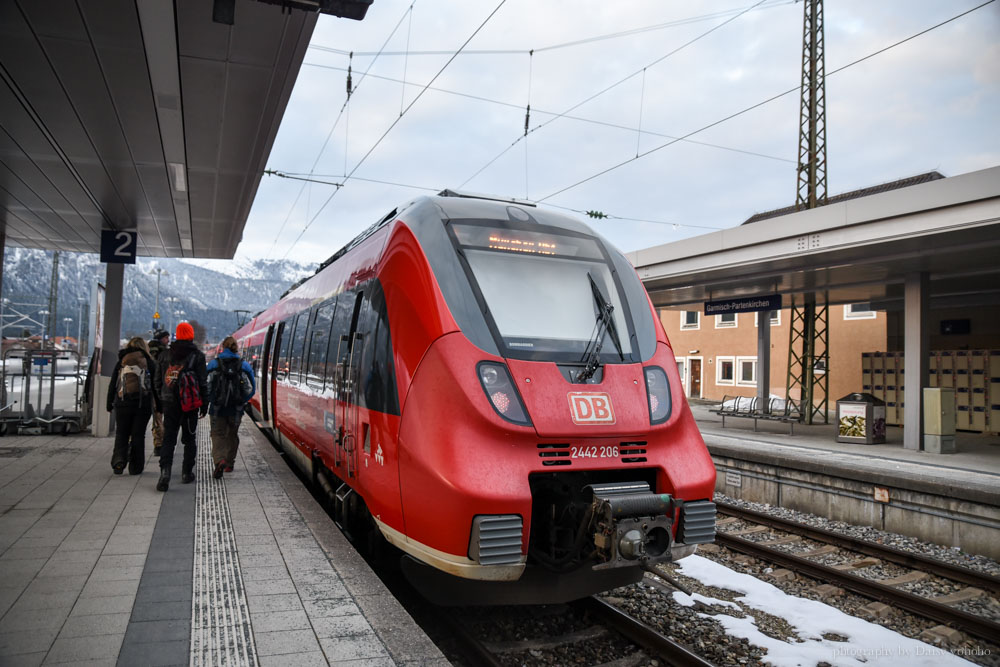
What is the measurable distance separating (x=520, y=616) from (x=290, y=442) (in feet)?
20.5

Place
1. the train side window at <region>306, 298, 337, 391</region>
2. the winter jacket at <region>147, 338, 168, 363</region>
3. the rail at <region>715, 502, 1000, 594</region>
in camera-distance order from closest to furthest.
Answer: the rail at <region>715, 502, 1000, 594</region>
the train side window at <region>306, 298, 337, 391</region>
the winter jacket at <region>147, 338, 168, 363</region>

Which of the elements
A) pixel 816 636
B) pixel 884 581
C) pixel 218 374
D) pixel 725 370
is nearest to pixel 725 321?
pixel 725 370

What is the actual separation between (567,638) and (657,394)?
1823 millimetres

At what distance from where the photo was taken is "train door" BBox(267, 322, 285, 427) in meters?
11.9

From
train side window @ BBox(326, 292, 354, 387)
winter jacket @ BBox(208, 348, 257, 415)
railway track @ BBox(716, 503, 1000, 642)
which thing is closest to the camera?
railway track @ BBox(716, 503, 1000, 642)

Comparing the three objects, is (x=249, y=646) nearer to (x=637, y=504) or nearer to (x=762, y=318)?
(x=637, y=504)

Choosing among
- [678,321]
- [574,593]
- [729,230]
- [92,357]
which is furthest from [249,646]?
[678,321]

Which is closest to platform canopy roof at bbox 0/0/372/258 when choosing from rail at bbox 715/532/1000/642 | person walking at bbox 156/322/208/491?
person walking at bbox 156/322/208/491

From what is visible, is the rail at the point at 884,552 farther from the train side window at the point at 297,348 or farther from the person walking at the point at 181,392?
the person walking at the point at 181,392

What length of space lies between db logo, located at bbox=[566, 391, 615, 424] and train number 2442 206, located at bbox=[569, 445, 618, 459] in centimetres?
17

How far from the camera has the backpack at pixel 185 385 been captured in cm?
806

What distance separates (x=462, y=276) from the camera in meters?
4.87

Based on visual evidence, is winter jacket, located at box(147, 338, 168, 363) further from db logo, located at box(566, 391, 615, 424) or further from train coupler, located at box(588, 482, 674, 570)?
train coupler, located at box(588, 482, 674, 570)

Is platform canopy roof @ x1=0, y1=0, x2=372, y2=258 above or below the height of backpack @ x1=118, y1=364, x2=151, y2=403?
above
